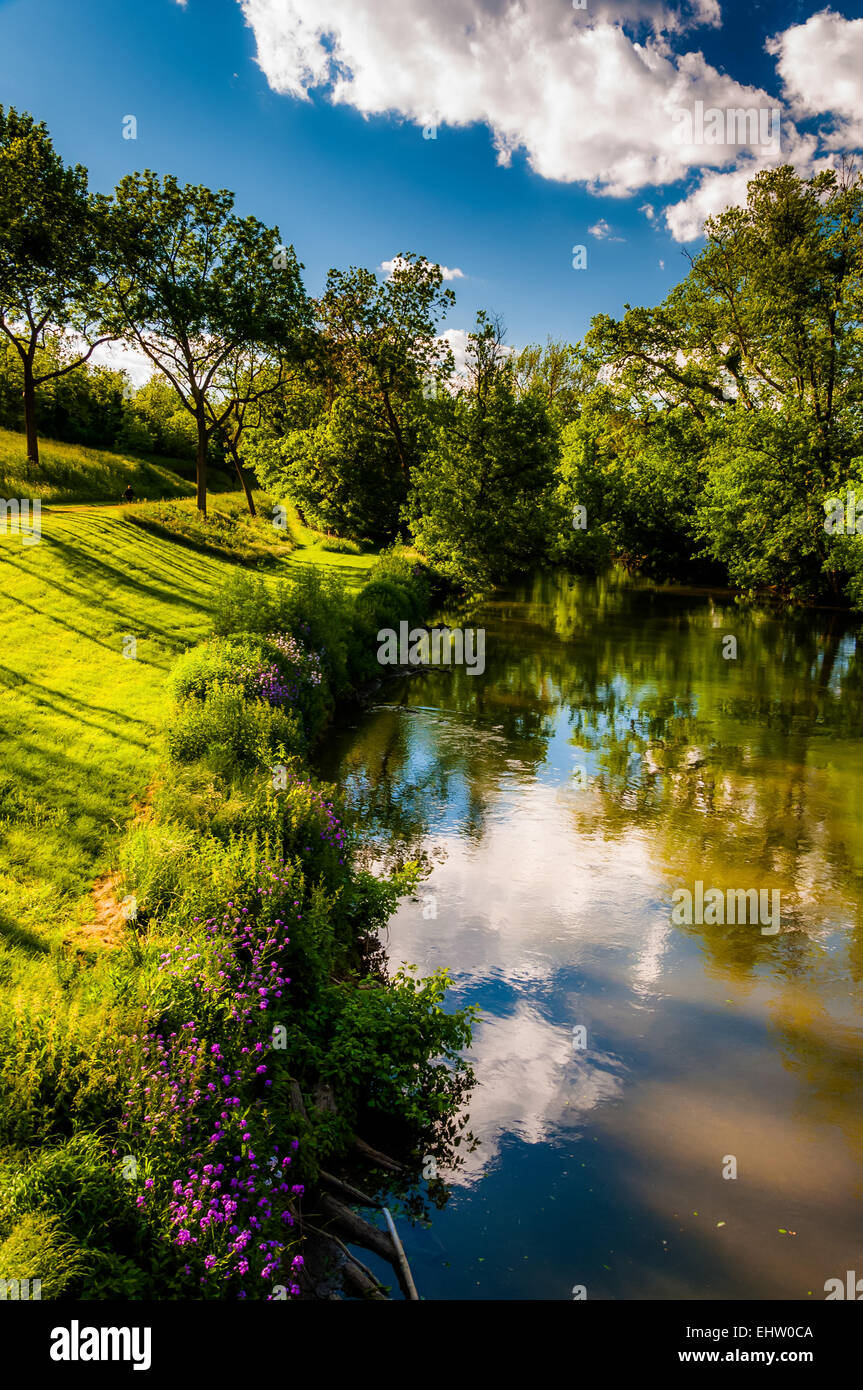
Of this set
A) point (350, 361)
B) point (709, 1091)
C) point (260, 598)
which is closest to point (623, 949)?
point (709, 1091)

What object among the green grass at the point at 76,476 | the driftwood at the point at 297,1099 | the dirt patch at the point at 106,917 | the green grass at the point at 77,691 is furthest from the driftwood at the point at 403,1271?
the green grass at the point at 76,476

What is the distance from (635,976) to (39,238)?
111 feet

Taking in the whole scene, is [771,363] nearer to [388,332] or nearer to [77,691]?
[388,332]

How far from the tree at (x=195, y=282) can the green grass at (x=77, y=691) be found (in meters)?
11.0

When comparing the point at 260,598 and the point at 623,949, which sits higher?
the point at 260,598

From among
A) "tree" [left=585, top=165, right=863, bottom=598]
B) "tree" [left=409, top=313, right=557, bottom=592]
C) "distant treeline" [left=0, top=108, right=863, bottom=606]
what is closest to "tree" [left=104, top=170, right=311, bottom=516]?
"distant treeline" [left=0, top=108, right=863, bottom=606]

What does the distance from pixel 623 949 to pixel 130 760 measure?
7645 millimetres

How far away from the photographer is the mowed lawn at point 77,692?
8.45 meters

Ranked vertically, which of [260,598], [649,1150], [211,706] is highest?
[260,598]

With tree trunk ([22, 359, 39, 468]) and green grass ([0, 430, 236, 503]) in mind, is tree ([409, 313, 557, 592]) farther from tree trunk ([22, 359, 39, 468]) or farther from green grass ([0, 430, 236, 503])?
tree trunk ([22, 359, 39, 468])

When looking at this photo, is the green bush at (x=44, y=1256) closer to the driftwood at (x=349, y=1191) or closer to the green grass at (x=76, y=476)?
the driftwood at (x=349, y=1191)

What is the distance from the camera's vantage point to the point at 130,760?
11.3 meters
